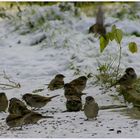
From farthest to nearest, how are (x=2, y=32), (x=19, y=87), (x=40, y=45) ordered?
(x=2, y=32), (x=40, y=45), (x=19, y=87)

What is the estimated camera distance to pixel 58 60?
36.5 feet

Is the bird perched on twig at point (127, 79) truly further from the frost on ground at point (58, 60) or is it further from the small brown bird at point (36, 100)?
the small brown bird at point (36, 100)

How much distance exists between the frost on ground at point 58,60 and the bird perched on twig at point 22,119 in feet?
0.25

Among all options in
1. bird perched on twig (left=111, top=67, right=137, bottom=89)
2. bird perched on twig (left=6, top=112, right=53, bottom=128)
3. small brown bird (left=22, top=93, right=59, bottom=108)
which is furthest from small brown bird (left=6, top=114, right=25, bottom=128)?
bird perched on twig (left=111, top=67, right=137, bottom=89)

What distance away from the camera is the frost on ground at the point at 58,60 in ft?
23.9

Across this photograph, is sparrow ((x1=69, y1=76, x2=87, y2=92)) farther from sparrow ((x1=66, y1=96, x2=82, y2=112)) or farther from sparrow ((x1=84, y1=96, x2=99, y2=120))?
sparrow ((x1=84, y1=96, x2=99, y2=120))

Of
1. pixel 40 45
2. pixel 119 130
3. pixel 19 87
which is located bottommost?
pixel 119 130

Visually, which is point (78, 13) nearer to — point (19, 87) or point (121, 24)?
point (121, 24)

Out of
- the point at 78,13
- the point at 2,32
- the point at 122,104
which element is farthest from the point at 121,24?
the point at 122,104

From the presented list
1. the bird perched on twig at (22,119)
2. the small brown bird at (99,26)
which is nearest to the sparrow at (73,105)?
the bird perched on twig at (22,119)

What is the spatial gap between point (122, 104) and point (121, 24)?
4.76m

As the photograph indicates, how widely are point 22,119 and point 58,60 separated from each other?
367cm

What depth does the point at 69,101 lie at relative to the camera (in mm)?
8117

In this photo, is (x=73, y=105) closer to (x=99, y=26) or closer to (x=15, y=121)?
(x=15, y=121)
